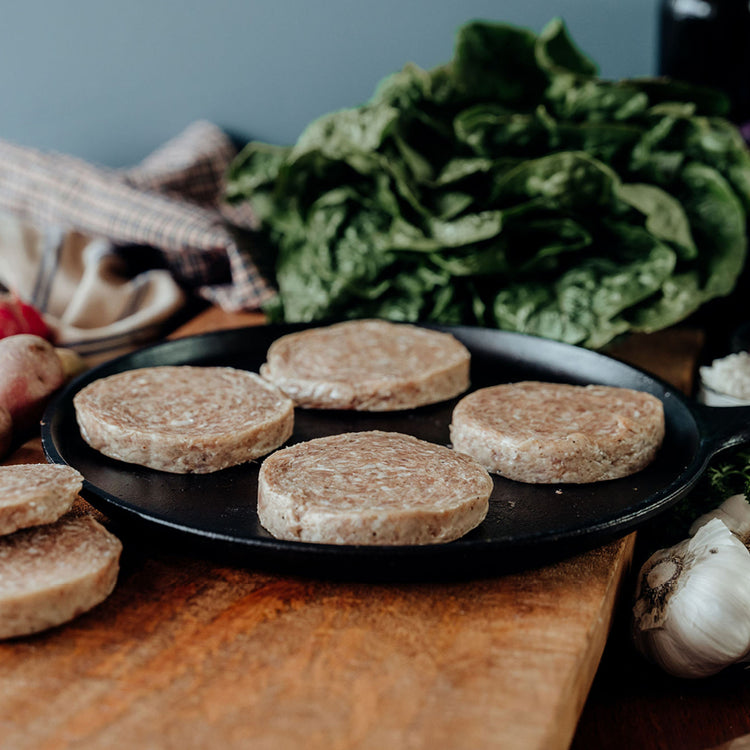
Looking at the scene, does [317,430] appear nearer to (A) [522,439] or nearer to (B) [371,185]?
(A) [522,439]

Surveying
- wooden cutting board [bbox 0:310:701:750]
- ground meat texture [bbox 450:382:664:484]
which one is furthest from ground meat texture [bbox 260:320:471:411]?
wooden cutting board [bbox 0:310:701:750]

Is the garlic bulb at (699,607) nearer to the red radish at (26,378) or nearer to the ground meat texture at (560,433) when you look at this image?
the ground meat texture at (560,433)

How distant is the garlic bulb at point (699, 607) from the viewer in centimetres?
191

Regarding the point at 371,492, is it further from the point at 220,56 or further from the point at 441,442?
the point at 220,56

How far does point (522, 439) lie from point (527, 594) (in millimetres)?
483

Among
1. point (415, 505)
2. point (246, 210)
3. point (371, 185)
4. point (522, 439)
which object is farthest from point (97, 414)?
point (246, 210)

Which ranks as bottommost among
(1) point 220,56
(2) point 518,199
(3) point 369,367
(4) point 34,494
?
(3) point 369,367

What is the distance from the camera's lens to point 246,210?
4.46m

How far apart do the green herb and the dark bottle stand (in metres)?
0.31

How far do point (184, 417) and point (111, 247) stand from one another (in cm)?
197

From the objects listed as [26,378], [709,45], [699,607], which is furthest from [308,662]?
[709,45]

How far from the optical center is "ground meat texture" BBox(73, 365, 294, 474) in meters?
2.21

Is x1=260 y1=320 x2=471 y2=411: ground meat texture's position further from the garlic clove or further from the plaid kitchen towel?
the plaid kitchen towel

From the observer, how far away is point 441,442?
2.47m
